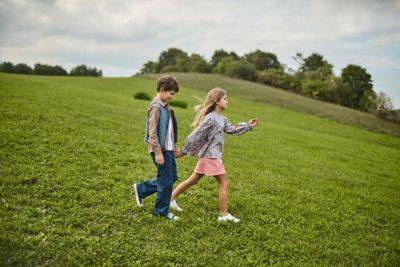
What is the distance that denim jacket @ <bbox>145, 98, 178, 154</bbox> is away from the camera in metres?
6.39

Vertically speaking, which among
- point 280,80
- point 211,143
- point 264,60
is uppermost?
point 264,60

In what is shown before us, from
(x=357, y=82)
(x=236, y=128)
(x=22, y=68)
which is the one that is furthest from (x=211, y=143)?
(x=357, y=82)

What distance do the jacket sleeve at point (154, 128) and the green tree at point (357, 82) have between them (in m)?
79.2

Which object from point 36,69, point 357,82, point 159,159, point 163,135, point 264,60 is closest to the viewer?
point 159,159

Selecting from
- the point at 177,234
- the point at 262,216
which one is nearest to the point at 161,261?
the point at 177,234

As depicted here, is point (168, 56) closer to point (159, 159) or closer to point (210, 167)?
point (210, 167)

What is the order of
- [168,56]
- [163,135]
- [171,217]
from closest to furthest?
[163,135], [171,217], [168,56]

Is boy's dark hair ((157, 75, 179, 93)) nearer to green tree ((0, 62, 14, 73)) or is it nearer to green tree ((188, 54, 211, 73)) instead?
green tree ((0, 62, 14, 73))

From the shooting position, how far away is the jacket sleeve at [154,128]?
6375 mm

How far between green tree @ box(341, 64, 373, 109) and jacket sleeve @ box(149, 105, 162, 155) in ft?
260

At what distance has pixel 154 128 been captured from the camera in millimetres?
6410

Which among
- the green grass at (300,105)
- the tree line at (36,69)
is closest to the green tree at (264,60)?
the green grass at (300,105)

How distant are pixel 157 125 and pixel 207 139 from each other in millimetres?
1220

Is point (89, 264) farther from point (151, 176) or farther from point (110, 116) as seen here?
point (110, 116)
